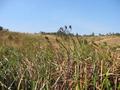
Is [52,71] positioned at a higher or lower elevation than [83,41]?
lower

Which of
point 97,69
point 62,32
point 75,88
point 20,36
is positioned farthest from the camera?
point 20,36

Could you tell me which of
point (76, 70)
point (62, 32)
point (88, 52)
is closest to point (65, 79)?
point (76, 70)

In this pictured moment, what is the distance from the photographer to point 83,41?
391 cm

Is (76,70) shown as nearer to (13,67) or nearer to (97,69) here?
(97,69)

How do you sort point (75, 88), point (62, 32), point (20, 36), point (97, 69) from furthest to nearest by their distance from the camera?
point (20, 36)
point (62, 32)
point (97, 69)
point (75, 88)

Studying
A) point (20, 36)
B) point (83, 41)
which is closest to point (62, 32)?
point (83, 41)

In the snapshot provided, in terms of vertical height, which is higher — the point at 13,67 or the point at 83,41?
the point at 83,41

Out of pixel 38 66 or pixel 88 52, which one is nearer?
pixel 38 66

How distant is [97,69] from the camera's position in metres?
3.44

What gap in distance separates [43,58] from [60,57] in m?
0.22

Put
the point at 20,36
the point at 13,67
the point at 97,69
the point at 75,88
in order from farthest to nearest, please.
Result: the point at 20,36
the point at 13,67
the point at 97,69
the point at 75,88

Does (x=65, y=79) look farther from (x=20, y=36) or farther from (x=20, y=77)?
(x=20, y=36)

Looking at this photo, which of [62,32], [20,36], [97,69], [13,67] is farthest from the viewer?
[20,36]

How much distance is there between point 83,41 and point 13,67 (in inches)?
30.0
